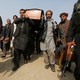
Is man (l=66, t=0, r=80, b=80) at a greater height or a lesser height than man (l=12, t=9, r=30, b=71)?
greater

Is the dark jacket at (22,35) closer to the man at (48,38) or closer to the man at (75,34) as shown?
the man at (48,38)

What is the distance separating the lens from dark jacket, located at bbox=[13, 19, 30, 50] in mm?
9422

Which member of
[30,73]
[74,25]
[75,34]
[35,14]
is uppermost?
[74,25]

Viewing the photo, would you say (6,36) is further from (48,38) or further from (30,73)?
(30,73)

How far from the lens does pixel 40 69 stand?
30.5 feet

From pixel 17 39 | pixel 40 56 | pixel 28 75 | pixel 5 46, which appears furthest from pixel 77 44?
pixel 5 46

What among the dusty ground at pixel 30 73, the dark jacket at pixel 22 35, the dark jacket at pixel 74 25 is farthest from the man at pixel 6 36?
the dark jacket at pixel 74 25

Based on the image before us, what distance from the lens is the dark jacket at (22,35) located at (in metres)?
9.42

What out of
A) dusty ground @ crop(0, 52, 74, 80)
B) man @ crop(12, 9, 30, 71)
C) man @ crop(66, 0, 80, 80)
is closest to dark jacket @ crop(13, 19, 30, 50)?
man @ crop(12, 9, 30, 71)

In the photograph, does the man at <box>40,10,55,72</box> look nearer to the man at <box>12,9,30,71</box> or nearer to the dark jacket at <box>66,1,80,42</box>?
the man at <box>12,9,30,71</box>

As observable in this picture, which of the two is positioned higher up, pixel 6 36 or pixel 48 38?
pixel 48 38

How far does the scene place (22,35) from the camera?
9492 millimetres

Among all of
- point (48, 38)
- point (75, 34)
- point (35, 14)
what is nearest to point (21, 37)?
point (48, 38)

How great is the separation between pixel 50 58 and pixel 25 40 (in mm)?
1079
